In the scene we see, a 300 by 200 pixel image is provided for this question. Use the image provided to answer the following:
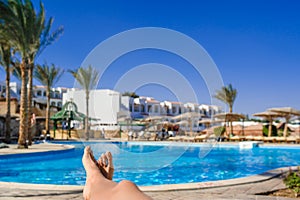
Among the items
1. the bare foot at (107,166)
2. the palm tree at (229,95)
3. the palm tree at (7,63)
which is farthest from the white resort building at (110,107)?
the bare foot at (107,166)

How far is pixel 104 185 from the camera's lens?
1.82 metres

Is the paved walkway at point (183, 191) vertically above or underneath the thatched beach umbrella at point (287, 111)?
underneath

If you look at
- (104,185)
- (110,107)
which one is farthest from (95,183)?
(110,107)

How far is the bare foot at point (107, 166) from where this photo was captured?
212 centimetres

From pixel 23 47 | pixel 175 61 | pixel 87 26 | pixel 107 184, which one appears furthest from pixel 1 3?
pixel 107 184

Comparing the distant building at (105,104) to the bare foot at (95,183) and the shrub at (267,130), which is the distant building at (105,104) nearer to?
the shrub at (267,130)

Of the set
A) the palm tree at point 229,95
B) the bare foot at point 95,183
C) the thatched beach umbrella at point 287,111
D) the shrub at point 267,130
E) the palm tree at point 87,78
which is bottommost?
the shrub at point 267,130

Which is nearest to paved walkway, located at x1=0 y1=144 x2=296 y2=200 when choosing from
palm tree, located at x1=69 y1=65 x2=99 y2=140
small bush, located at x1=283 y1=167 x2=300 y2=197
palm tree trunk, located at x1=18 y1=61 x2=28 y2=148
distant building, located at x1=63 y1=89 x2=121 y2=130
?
small bush, located at x1=283 y1=167 x2=300 y2=197

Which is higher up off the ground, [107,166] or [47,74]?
[47,74]

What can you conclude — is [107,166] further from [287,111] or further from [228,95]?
[228,95]

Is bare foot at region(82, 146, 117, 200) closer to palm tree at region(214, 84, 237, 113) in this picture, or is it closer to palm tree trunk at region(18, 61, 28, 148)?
palm tree trunk at region(18, 61, 28, 148)

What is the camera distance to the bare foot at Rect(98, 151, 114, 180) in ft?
6.97

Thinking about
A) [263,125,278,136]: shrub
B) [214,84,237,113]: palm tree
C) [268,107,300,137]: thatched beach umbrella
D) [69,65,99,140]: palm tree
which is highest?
[69,65,99,140]: palm tree

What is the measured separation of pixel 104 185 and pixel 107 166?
37cm
